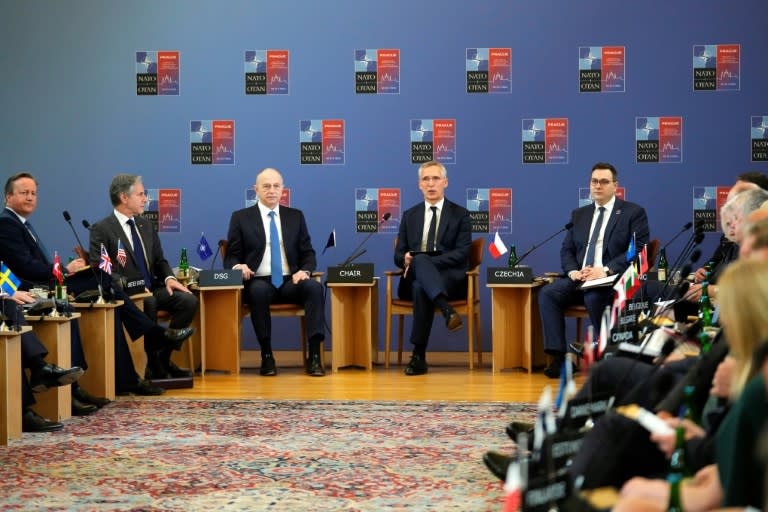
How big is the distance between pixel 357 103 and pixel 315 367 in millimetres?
2511

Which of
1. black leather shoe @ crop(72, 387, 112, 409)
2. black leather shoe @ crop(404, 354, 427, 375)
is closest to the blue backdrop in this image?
black leather shoe @ crop(404, 354, 427, 375)

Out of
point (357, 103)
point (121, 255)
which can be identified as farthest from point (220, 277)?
point (357, 103)

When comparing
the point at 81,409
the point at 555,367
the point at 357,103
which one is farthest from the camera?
the point at 357,103

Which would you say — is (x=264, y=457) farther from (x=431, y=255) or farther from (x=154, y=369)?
(x=431, y=255)

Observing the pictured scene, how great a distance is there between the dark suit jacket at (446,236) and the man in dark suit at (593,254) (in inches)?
27.4

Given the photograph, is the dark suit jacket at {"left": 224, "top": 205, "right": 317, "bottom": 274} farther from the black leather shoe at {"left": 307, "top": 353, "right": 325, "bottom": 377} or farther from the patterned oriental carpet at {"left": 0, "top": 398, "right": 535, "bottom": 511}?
the patterned oriental carpet at {"left": 0, "top": 398, "right": 535, "bottom": 511}

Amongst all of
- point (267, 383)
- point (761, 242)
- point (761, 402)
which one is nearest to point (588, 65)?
point (267, 383)

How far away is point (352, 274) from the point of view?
8.15 metres

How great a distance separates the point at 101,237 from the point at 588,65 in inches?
165

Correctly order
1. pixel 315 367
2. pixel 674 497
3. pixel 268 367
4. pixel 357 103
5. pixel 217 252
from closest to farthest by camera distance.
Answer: pixel 674 497 → pixel 315 367 → pixel 268 367 → pixel 217 252 → pixel 357 103

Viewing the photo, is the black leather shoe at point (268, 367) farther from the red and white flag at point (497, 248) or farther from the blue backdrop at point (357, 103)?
the red and white flag at point (497, 248)

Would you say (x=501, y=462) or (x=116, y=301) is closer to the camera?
(x=501, y=462)

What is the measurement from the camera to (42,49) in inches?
375

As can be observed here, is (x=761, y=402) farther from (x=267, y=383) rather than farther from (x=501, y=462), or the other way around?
(x=267, y=383)
